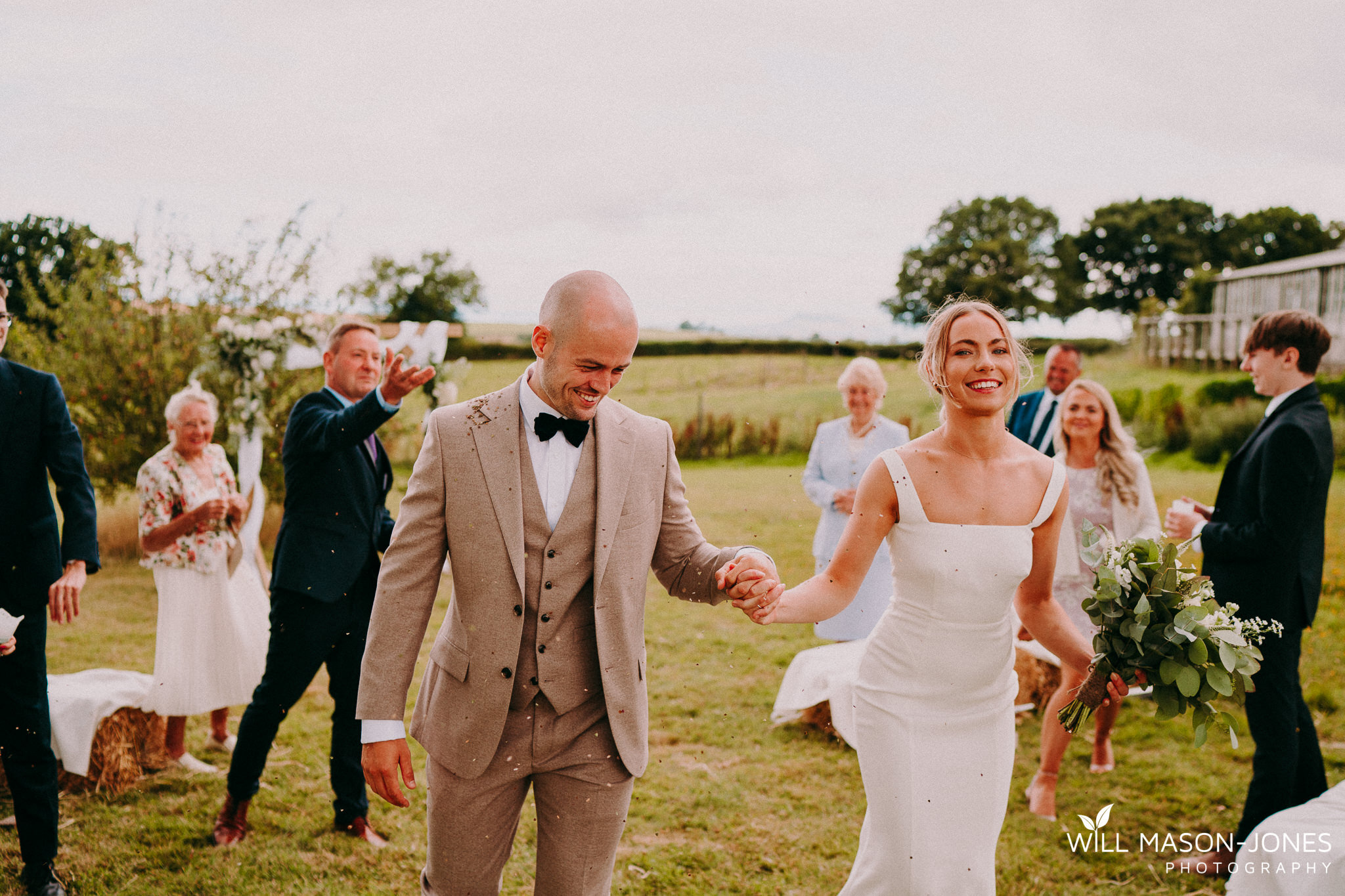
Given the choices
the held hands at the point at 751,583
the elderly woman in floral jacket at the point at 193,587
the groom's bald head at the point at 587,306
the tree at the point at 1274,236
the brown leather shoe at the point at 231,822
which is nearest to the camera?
the groom's bald head at the point at 587,306

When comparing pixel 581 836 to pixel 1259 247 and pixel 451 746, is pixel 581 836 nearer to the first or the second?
pixel 451 746

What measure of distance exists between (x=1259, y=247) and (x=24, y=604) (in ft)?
217

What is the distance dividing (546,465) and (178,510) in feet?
12.0

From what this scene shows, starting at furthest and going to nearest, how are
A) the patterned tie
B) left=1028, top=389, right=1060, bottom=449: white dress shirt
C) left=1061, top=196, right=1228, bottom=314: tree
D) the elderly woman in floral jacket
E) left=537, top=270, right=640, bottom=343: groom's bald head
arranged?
left=1061, top=196, right=1228, bottom=314: tree, left=1028, top=389, right=1060, bottom=449: white dress shirt, the patterned tie, the elderly woman in floral jacket, left=537, top=270, right=640, bottom=343: groom's bald head

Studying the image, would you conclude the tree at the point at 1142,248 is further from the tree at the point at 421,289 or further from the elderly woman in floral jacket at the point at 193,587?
the elderly woman in floral jacket at the point at 193,587

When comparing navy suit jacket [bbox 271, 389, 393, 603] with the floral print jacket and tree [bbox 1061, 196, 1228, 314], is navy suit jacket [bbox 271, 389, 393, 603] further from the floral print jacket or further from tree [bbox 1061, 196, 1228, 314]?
tree [bbox 1061, 196, 1228, 314]

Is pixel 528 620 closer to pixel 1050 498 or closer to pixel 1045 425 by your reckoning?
pixel 1050 498

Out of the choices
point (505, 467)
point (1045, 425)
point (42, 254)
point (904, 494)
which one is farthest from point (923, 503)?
point (42, 254)

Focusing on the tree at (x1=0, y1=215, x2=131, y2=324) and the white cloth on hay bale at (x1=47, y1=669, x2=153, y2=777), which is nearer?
the white cloth on hay bale at (x1=47, y1=669, x2=153, y2=777)

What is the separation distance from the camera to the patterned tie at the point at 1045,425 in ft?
20.5

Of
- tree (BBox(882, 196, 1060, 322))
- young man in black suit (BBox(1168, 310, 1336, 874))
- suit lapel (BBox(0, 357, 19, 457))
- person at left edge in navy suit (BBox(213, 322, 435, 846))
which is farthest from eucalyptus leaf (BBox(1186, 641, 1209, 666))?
tree (BBox(882, 196, 1060, 322))

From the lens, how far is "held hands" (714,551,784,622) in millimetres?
2639

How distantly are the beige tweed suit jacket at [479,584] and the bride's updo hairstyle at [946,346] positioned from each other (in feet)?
3.74

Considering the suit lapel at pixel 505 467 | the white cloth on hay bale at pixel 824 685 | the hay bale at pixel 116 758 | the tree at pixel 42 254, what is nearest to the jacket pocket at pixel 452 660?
the suit lapel at pixel 505 467
